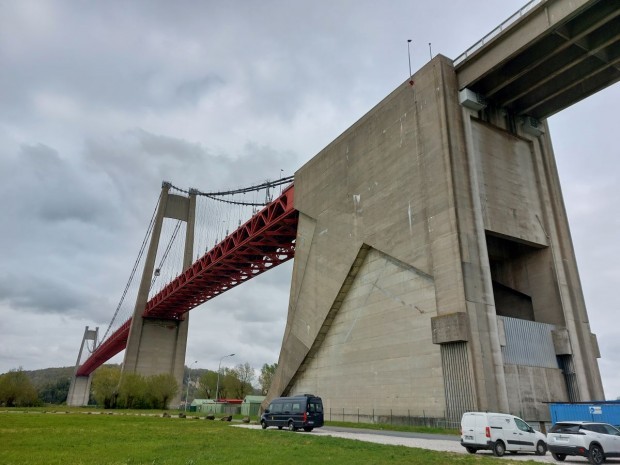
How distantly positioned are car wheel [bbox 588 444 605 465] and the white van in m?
2.25

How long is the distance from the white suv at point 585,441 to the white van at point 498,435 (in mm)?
1230

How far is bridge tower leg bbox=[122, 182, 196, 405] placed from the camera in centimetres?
6794

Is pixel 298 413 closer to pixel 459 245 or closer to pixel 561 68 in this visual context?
pixel 459 245

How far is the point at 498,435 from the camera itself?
14547mm

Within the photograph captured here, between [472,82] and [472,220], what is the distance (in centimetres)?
839

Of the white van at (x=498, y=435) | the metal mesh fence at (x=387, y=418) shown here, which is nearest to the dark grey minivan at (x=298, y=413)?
the metal mesh fence at (x=387, y=418)

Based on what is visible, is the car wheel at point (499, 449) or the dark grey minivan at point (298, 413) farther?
the dark grey minivan at point (298, 413)

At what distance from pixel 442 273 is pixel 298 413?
10256 millimetres

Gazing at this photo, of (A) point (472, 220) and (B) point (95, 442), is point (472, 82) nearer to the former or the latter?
(A) point (472, 220)

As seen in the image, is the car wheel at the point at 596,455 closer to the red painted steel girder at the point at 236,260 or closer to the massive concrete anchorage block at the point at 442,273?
the massive concrete anchorage block at the point at 442,273

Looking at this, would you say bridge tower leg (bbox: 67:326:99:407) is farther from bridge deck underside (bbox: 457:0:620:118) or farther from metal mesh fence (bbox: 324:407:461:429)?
bridge deck underside (bbox: 457:0:620:118)

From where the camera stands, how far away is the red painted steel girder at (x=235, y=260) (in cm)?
4238

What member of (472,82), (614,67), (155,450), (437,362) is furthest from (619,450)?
(614,67)

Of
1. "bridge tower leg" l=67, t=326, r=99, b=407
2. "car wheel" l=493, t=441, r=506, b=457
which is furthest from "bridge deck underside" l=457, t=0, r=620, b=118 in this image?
"bridge tower leg" l=67, t=326, r=99, b=407
